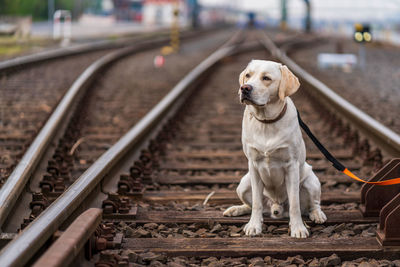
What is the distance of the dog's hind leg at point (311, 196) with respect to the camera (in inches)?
155

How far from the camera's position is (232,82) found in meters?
12.5

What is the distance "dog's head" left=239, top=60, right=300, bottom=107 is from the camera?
346cm

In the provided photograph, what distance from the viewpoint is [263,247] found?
344 centimetres

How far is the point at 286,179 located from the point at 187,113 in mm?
4923

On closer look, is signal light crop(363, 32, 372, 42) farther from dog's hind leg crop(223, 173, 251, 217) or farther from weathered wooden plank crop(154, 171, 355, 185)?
dog's hind leg crop(223, 173, 251, 217)

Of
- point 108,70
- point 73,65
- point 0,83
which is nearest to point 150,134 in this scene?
point 0,83

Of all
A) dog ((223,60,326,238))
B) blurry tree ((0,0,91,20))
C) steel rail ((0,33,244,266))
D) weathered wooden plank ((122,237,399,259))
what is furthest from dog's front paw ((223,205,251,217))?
blurry tree ((0,0,91,20))

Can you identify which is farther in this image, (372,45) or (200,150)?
(372,45)

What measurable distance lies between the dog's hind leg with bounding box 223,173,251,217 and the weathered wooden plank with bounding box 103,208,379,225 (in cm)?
5

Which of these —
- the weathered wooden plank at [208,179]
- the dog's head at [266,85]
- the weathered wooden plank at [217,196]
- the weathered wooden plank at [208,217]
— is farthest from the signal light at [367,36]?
the dog's head at [266,85]

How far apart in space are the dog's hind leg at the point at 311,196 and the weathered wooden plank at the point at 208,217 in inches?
1.9

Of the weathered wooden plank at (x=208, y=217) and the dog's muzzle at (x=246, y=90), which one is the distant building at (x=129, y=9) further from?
the dog's muzzle at (x=246, y=90)

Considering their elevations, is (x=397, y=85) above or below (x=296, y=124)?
below

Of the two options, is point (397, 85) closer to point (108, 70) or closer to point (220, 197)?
point (108, 70)
